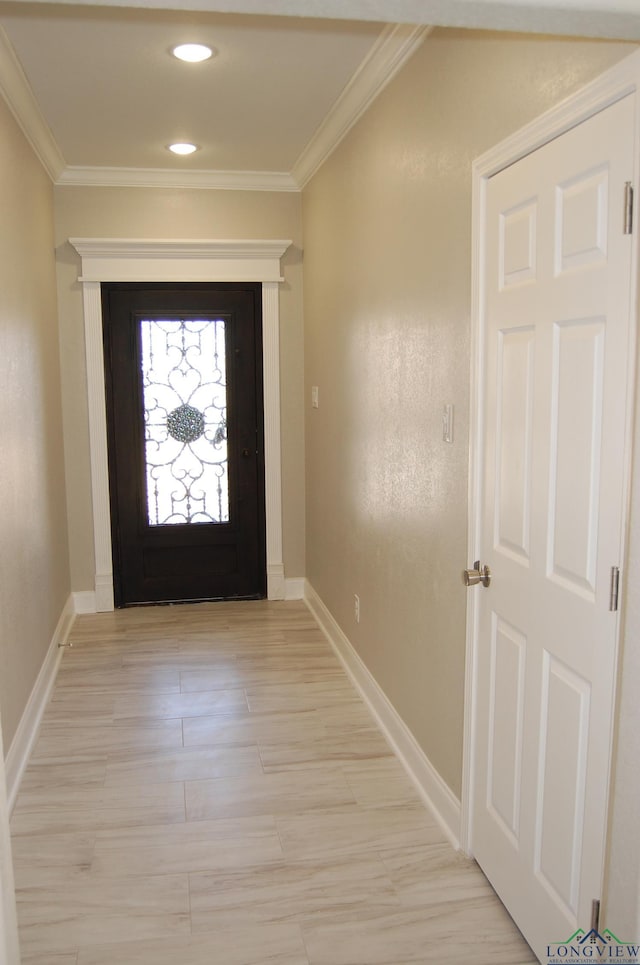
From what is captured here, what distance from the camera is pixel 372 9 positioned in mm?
1210

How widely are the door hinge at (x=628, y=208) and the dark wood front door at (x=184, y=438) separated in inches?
148

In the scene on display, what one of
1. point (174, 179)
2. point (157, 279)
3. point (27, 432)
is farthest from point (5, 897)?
point (174, 179)

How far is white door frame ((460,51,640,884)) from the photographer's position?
157 centimetres

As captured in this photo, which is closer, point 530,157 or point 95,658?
point 530,157

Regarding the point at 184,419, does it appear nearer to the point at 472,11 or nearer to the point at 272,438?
the point at 272,438

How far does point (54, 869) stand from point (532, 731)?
154 cm

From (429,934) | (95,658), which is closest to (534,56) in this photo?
(429,934)

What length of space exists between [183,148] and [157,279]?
859 millimetres

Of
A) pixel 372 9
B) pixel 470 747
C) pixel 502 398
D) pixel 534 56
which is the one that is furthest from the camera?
pixel 470 747

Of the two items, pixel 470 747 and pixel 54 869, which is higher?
pixel 470 747

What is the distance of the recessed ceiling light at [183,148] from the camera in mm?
4270

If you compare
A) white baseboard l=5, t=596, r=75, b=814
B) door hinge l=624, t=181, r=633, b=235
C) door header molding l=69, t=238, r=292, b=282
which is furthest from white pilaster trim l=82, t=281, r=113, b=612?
door hinge l=624, t=181, r=633, b=235

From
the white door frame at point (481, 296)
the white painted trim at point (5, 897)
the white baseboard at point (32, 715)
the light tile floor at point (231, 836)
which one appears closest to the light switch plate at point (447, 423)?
the white door frame at point (481, 296)

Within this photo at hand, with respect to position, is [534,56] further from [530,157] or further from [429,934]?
[429,934]
